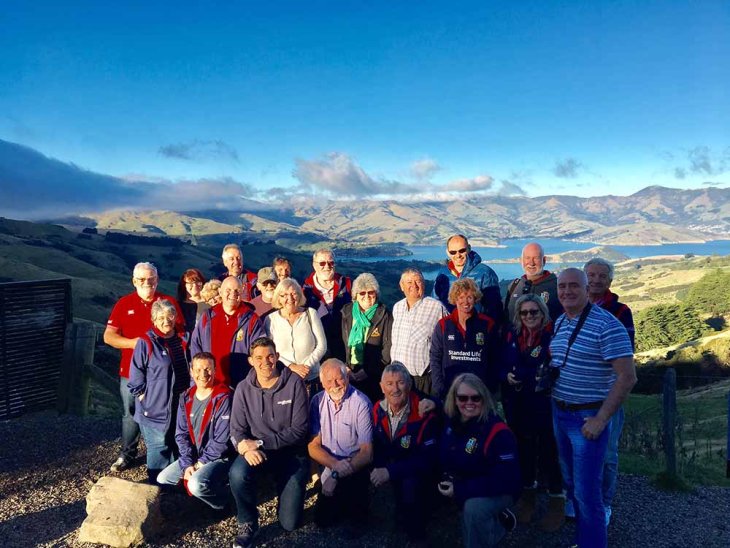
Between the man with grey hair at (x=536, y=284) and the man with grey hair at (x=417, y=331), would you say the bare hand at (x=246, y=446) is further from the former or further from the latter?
the man with grey hair at (x=536, y=284)

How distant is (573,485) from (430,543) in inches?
50.2

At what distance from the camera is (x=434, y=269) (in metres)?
145

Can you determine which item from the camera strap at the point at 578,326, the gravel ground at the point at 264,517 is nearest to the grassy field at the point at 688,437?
the gravel ground at the point at 264,517

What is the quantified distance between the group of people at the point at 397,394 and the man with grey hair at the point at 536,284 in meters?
0.02

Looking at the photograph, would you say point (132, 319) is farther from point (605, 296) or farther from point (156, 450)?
point (605, 296)

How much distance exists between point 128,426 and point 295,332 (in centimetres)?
241

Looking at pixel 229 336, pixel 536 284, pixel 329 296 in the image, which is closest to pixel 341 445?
pixel 229 336

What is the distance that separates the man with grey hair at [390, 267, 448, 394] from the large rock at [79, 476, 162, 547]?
8.29ft

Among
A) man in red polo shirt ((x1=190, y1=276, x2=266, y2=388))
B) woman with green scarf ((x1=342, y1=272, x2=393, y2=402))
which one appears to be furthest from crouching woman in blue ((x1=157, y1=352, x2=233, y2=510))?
woman with green scarf ((x1=342, y1=272, x2=393, y2=402))

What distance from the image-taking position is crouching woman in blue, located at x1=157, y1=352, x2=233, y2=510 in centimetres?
441

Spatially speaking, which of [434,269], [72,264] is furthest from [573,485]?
[434,269]

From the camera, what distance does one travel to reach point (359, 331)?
16.4 ft

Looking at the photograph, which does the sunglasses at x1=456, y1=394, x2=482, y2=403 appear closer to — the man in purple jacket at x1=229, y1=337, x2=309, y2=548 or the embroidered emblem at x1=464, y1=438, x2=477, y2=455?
the embroidered emblem at x1=464, y1=438, x2=477, y2=455

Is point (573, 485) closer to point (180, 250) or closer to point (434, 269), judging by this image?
point (180, 250)
